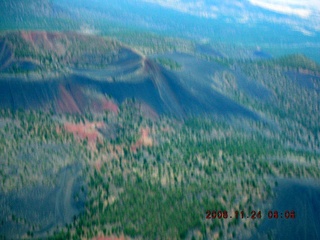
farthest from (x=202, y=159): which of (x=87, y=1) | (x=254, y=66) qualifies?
(x=87, y=1)

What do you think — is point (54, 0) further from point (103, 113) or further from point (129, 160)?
point (129, 160)

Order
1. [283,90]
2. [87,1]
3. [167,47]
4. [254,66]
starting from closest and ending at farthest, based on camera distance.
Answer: [283,90], [254,66], [167,47], [87,1]

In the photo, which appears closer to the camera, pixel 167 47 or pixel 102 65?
pixel 102 65

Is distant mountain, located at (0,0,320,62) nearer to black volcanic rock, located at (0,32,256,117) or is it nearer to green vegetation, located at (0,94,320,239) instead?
black volcanic rock, located at (0,32,256,117)

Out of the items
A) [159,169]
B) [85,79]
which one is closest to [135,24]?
[85,79]
